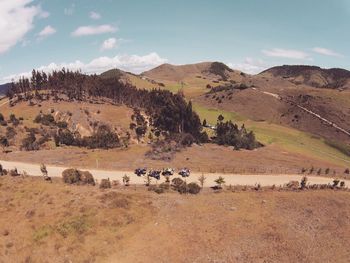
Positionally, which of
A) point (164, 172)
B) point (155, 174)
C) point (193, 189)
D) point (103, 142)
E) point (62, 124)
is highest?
point (62, 124)

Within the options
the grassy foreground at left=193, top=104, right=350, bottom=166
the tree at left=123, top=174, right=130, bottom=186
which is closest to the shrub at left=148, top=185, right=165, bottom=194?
the tree at left=123, top=174, right=130, bottom=186

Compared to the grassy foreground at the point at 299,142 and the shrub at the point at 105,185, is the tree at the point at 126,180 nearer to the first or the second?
the shrub at the point at 105,185

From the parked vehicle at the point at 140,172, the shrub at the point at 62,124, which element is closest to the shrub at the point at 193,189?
the parked vehicle at the point at 140,172

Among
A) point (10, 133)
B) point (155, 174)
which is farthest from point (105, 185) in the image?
point (10, 133)

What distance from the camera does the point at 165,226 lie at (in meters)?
35.6

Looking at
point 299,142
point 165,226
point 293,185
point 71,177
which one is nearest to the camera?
point 165,226

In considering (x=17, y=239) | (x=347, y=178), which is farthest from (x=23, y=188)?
(x=347, y=178)

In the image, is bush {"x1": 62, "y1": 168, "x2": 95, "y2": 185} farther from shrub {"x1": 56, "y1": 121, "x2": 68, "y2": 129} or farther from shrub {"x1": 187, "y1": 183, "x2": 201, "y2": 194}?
shrub {"x1": 56, "y1": 121, "x2": 68, "y2": 129}

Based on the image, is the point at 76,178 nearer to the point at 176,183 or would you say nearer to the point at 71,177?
the point at 71,177

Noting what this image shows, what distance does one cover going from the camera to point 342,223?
3878 centimetres

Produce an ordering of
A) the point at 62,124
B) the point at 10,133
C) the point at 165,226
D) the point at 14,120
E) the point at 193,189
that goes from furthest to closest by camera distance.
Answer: the point at 62,124, the point at 14,120, the point at 10,133, the point at 193,189, the point at 165,226

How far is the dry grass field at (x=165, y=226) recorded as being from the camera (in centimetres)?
3108

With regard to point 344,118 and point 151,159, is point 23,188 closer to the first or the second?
point 151,159

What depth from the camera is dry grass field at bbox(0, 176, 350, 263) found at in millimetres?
31078
